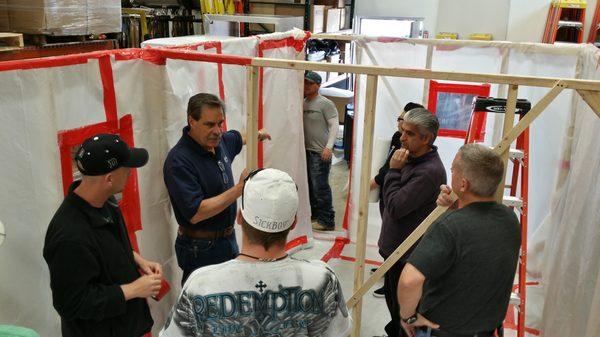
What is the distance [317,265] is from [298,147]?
3.23 meters

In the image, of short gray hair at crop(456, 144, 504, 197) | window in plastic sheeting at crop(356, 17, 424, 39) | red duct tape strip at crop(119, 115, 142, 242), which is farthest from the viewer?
window in plastic sheeting at crop(356, 17, 424, 39)

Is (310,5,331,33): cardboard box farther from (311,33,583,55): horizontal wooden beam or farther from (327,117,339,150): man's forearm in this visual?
Answer: (311,33,583,55): horizontal wooden beam

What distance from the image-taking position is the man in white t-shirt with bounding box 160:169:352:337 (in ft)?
4.55

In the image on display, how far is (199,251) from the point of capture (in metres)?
2.77

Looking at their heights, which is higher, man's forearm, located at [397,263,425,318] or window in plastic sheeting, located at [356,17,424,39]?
window in plastic sheeting, located at [356,17,424,39]

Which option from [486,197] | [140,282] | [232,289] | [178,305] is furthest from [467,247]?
[140,282]

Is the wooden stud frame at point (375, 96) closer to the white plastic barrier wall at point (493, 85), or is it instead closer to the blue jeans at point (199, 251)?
the blue jeans at point (199, 251)

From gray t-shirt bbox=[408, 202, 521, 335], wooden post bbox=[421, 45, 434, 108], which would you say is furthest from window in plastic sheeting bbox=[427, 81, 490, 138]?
gray t-shirt bbox=[408, 202, 521, 335]

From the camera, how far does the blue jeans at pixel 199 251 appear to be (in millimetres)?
2768

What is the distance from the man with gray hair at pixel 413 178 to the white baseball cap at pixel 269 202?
1.43m

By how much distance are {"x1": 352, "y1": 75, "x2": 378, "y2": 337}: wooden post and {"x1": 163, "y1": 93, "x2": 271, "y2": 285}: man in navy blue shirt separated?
60cm

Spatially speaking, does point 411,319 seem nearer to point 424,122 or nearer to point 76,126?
point 424,122

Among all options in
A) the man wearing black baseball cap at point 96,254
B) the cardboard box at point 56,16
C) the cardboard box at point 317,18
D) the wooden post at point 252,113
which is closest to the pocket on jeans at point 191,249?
the wooden post at point 252,113

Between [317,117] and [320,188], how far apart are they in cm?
76
